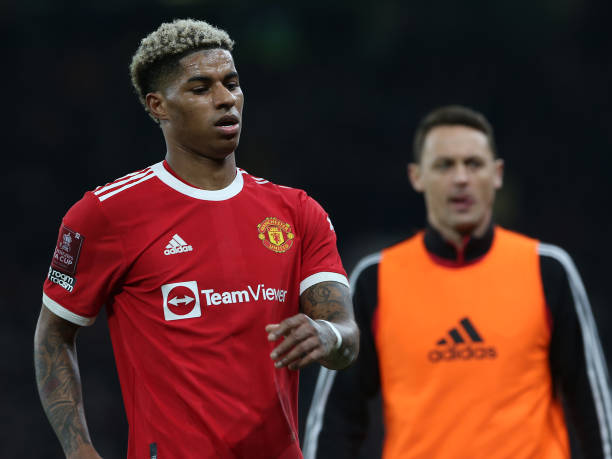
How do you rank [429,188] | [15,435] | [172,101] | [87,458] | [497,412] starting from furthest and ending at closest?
[15,435] → [429,188] → [497,412] → [172,101] → [87,458]

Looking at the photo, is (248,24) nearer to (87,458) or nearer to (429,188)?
(429,188)

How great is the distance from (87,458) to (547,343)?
216 centimetres

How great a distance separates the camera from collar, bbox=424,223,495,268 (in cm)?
427

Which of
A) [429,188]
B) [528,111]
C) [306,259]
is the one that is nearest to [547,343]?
[429,188]

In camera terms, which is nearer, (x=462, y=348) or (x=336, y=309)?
(x=336, y=309)

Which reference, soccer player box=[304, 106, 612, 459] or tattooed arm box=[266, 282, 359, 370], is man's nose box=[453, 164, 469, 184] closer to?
soccer player box=[304, 106, 612, 459]

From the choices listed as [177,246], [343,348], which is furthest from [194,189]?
[343,348]

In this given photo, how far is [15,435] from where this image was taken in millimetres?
8688

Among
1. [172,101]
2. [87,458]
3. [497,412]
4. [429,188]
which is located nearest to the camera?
[87,458]

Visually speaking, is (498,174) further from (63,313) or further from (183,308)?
(63,313)

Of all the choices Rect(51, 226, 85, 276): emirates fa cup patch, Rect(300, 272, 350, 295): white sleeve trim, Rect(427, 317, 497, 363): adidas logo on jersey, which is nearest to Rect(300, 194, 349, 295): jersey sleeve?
Rect(300, 272, 350, 295): white sleeve trim

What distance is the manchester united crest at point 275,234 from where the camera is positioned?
2.74 metres

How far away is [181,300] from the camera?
8.57 ft

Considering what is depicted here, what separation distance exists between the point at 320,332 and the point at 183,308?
0.45 meters
